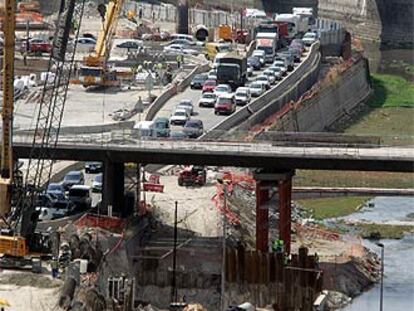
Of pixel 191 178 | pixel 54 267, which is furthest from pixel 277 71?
pixel 54 267

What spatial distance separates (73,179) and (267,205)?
8.70 metres

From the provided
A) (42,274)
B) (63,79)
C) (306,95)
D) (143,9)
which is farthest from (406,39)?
(42,274)

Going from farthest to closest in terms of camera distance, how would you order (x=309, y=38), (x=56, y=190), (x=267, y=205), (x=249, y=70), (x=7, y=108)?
(x=309, y=38), (x=249, y=70), (x=56, y=190), (x=267, y=205), (x=7, y=108)

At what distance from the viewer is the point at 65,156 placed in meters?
68.0

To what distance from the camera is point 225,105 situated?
8469 centimetres

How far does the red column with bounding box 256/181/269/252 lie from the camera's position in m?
66.4

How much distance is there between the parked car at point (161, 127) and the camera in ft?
244

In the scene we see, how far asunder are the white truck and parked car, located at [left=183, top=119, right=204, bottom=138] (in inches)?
1204

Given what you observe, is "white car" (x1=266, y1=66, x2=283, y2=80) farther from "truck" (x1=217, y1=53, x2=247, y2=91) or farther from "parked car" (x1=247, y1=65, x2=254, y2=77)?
"truck" (x1=217, y1=53, x2=247, y2=91)

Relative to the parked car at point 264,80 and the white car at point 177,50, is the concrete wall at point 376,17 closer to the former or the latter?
the white car at point 177,50

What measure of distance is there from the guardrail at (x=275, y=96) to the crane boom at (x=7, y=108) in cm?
1153

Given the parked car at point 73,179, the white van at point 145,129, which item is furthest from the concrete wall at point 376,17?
the parked car at point 73,179

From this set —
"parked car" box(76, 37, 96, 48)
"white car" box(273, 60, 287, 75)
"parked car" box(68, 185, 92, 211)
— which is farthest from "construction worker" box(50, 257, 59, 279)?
"parked car" box(76, 37, 96, 48)

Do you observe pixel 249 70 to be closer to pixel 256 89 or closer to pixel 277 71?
pixel 277 71
